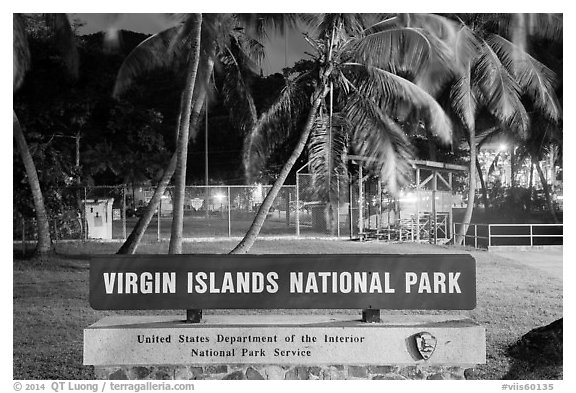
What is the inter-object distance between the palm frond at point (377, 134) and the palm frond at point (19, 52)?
10.8 feet

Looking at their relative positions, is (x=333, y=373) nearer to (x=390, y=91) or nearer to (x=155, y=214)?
(x=390, y=91)

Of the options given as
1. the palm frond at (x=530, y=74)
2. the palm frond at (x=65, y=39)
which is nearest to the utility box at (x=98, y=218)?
the palm frond at (x=65, y=39)

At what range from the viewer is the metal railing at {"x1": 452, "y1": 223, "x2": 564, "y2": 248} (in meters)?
8.21

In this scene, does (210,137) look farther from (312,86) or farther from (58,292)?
(58,292)

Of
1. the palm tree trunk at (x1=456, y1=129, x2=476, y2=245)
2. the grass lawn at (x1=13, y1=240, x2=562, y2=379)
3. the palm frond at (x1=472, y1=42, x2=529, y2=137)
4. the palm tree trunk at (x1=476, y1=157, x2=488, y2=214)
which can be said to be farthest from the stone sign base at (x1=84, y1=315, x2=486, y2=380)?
the palm tree trunk at (x1=476, y1=157, x2=488, y2=214)

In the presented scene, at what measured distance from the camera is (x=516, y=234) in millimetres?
8914

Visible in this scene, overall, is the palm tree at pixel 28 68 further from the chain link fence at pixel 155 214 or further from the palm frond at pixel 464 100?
the palm frond at pixel 464 100

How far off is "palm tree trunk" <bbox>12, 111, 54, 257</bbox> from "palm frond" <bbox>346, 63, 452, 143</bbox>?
363 cm

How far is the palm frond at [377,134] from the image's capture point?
679cm

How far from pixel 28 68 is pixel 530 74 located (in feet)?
18.0

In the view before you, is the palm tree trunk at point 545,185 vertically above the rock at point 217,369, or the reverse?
the palm tree trunk at point 545,185

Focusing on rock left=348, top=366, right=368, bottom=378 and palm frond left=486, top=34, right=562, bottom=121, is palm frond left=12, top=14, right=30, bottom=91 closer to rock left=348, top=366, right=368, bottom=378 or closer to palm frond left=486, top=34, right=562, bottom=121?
rock left=348, top=366, right=368, bottom=378

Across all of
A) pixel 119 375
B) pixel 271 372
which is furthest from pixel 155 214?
pixel 271 372
